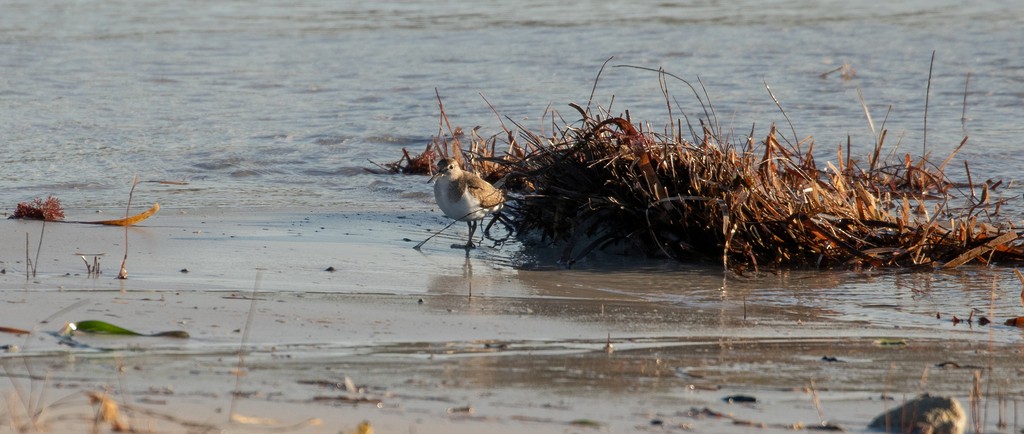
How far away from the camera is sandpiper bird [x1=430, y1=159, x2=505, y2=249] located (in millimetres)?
7004

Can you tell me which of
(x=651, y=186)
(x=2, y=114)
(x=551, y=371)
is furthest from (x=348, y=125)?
(x=551, y=371)

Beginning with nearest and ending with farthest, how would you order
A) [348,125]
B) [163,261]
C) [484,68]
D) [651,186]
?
1. [163,261]
2. [651,186]
3. [348,125]
4. [484,68]

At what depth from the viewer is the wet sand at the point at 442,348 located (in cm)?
348

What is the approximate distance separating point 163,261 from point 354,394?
2.74 m

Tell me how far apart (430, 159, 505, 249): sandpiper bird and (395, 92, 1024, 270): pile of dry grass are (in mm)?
219

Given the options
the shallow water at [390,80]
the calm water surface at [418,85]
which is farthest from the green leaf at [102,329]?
the shallow water at [390,80]

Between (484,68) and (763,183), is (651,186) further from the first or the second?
(484,68)

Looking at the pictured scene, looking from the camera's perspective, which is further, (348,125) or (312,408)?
(348,125)

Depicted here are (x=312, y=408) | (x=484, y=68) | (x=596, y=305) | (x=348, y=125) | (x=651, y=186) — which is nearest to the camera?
(x=312, y=408)

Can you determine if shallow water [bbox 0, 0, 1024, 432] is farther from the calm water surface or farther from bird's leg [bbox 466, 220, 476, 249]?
bird's leg [bbox 466, 220, 476, 249]

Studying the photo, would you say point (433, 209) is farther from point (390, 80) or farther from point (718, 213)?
point (390, 80)

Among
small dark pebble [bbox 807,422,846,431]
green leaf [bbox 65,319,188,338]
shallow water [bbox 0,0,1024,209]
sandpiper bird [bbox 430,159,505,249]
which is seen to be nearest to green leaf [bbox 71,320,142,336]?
green leaf [bbox 65,319,188,338]

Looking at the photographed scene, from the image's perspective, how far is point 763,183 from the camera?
6.83 m

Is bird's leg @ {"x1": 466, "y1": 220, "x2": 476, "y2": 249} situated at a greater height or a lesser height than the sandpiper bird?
lesser
